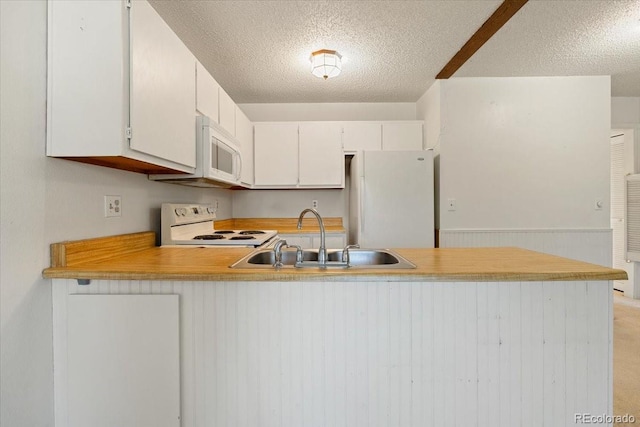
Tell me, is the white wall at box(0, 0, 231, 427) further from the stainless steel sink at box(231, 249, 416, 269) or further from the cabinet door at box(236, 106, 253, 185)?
the cabinet door at box(236, 106, 253, 185)

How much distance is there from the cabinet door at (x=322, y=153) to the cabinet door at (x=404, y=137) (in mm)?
484

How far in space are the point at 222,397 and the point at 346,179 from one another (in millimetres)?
2849

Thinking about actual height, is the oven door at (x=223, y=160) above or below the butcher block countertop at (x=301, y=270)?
above

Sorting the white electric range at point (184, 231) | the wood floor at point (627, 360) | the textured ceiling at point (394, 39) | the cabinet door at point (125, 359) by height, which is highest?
the textured ceiling at point (394, 39)

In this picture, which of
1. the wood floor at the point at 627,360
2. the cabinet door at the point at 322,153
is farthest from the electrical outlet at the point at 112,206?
the wood floor at the point at 627,360

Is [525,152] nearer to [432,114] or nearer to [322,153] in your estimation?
[432,114]

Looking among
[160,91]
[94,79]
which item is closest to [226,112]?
[160,91]

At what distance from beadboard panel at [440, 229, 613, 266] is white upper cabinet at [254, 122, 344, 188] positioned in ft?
4.22

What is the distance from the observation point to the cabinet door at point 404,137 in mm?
3281

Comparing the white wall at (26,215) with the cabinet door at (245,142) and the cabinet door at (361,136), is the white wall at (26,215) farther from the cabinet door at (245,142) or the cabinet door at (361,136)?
the cabinet door at (361,136)

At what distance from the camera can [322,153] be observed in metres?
3.29

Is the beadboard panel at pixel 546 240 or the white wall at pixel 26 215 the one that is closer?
the white wall at pixel 26 215

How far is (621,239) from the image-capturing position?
3971mm

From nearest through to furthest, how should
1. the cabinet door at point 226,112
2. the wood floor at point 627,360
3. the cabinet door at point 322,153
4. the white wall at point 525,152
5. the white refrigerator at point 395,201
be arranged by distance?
the wood floor at point 627,360, the cabinet door at point 226,112, the white refrigerator at point 395,201, the white wall at point 525,152, the cabinet door at point 322,153
